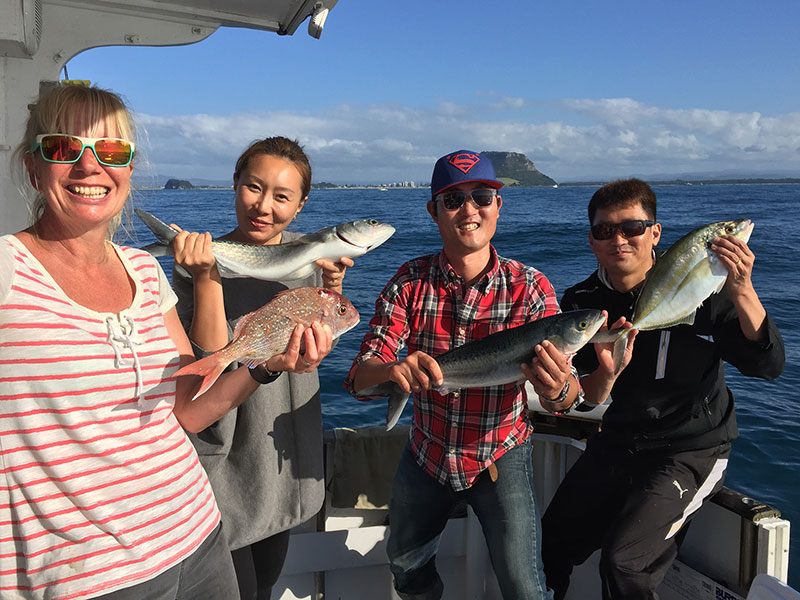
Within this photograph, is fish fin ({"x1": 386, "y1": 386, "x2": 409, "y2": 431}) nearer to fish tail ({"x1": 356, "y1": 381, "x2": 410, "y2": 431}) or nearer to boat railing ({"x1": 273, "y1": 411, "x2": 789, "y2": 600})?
fish tail ({"x1": 356, "y1": 381, "x2": 410, "y2": 431})

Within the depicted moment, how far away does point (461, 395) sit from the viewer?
344cm

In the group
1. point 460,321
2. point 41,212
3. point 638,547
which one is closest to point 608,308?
point 460,321

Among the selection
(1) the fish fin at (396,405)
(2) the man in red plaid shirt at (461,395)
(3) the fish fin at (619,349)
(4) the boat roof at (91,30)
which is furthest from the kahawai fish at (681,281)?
(4) the boat roof at (91,30)

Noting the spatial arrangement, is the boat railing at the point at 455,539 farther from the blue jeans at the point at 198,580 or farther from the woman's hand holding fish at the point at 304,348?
the woman's hand holding fish at the point at 304,348

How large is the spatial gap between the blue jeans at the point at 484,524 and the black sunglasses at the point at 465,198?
144 centimetres

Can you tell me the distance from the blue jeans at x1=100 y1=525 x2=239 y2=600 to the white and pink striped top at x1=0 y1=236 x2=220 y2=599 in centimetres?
4

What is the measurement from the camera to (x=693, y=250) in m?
3.34

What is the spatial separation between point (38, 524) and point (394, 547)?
2.21 meters

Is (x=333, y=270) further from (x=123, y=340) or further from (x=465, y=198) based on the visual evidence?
(x=123, y=340)

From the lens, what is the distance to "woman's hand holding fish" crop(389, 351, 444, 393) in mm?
3098

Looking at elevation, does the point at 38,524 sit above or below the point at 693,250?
below

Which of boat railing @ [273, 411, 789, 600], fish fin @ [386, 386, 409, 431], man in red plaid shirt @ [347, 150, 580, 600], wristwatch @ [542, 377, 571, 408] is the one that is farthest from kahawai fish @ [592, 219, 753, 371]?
boat railing @ [273, 411, 789, 600]

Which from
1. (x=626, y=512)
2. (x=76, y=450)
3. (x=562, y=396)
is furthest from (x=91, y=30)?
(x=626, y=512)

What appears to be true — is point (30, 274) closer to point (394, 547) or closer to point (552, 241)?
point (394, 547)
